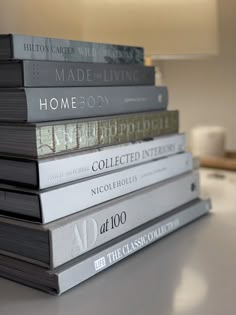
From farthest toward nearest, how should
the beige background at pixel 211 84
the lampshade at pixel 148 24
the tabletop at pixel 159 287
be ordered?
the beige background at pixel 211 84 < the lampshade at pixel 148 24 < the tabletop at pixel 159 287

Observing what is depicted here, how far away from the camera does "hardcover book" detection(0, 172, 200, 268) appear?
1.69 feet

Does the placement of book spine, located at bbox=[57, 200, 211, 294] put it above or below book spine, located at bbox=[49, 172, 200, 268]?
below

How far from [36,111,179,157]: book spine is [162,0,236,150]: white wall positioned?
0.60 metres

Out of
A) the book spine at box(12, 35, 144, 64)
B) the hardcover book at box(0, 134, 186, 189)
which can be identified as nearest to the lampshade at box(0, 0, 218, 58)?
the book spine at box(12, 35, 144, 64)

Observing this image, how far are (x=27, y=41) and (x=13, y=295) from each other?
276 mm

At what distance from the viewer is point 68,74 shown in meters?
0.59

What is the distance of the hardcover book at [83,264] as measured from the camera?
1.70 ft

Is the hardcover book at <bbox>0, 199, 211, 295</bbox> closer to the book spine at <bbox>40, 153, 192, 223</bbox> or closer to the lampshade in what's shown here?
the book spine at <bbox>40, 153, 192, 223</bbox>

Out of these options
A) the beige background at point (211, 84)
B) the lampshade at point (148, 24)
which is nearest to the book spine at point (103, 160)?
the lampshade at point (148, 24)

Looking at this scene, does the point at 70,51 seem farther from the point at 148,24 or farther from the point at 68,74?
the point at 148,24

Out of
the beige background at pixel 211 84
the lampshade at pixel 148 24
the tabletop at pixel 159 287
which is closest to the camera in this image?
the tabletop at pixel 159 287

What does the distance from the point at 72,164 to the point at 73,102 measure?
77 millimetres

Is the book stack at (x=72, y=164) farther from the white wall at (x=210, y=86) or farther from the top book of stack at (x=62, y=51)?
the white wall at (x=210, y=86)

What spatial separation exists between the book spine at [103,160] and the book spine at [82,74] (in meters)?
0.09
